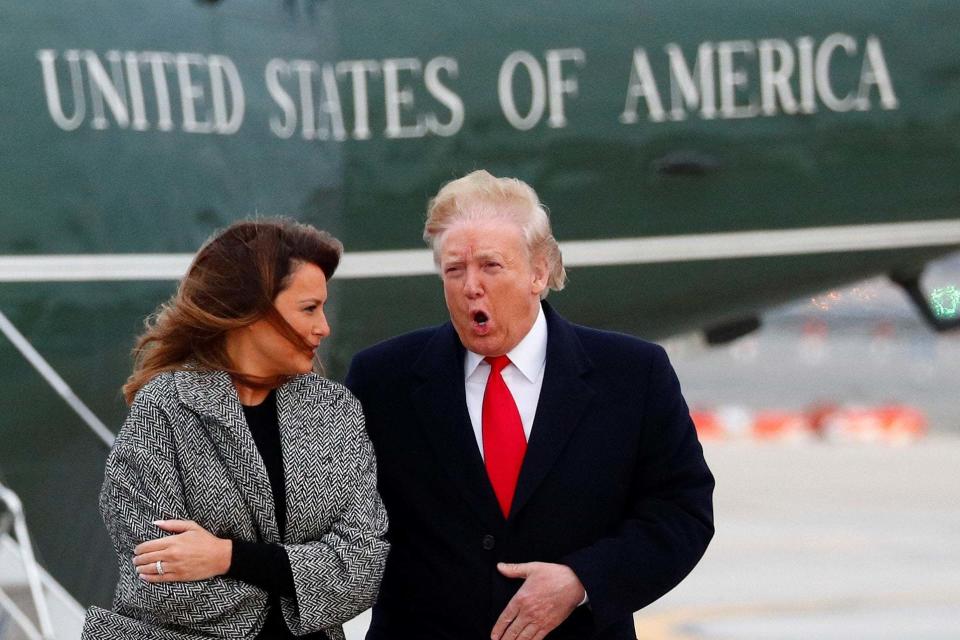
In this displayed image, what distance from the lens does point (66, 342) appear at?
14.6 feet

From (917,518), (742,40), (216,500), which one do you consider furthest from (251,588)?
(917,518)

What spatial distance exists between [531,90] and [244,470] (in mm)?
2285

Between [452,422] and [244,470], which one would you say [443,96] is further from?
[244,470]

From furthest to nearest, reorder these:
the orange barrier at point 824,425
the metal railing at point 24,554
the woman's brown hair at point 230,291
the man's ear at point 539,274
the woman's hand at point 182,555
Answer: the orange barrier at point 824,425 < the metal railing at point 24,554 < the man's ear at point 539,274 < the woman's brown hair at point 230,291 < the woman's hand at point 182,555

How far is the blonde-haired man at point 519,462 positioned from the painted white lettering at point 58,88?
198 centimetres

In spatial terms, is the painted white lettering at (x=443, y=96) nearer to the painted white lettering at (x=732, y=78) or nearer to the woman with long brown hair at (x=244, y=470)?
the painted white lettering at (x=732, y=78)

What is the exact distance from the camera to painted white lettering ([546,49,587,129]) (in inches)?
177

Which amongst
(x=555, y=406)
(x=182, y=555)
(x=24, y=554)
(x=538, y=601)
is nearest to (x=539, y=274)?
(x=555, y=406)

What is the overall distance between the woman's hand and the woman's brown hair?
11.9 inches

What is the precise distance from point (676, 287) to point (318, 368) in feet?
5.83

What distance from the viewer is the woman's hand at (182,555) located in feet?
7.99

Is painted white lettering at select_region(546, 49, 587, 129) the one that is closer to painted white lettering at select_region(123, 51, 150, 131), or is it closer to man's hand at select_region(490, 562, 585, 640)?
painted white lettering at select_region(123, 51, 150, 131)

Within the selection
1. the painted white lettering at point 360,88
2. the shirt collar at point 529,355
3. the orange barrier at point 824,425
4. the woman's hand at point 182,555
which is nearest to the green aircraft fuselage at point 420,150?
the painted white lettering at point 360,88

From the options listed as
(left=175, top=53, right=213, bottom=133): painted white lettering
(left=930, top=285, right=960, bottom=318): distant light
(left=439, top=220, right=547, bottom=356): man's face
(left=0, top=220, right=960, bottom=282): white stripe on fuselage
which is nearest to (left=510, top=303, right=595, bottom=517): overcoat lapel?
(left=439, top=220, right=547, bottom=356): man's face
